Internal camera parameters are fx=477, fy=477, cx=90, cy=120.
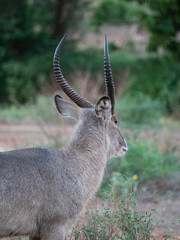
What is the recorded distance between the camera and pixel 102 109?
4.92m

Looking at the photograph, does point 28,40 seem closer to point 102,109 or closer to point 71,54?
point 71,54

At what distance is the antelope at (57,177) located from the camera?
13.8ft

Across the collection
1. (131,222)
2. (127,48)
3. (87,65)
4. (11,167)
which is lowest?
(127,48)

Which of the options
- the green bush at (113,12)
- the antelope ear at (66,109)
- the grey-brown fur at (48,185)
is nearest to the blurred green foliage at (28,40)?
the green bush at (113,12)

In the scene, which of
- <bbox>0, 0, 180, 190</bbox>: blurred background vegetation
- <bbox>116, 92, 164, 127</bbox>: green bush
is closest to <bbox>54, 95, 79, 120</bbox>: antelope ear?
<bbox>116, 92, 164, 127</bbox>: green bush

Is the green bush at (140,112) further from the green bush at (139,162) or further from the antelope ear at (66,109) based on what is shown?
the antelope ear at (66,109)

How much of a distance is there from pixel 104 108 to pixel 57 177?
895mm

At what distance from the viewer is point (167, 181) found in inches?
345

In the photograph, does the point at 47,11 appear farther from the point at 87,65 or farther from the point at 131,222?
the point at 131,222

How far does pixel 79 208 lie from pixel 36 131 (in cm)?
952

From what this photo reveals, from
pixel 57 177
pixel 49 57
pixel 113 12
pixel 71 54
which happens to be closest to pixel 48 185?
pixel 57 177

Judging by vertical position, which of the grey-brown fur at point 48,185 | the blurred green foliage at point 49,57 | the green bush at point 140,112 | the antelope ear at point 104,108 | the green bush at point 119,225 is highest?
the antelope ear at point 104,108

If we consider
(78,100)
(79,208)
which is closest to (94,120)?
(78,100)

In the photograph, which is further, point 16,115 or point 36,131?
point 16,115
